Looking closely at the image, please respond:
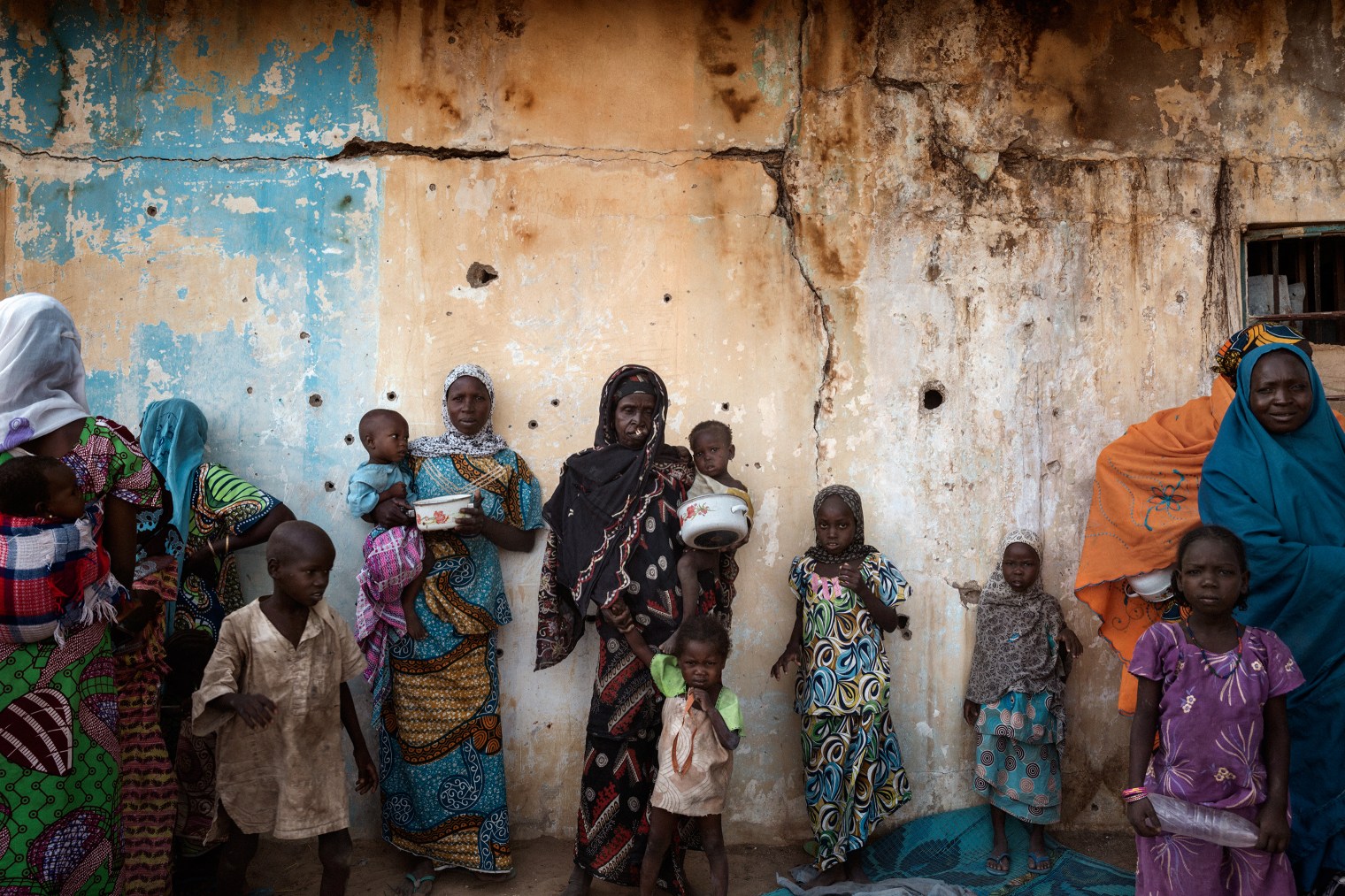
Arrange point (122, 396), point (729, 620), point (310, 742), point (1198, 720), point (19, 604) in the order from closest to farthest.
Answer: point (19, 604) < point (1198, 720) < point (310, 742) < point (729, 620) < point (122, 396)

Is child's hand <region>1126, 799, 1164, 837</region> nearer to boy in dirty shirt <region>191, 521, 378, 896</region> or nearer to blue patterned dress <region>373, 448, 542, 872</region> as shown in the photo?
blue patterned dress <region>373, 448, 542, 872</region>

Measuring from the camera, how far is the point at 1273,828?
3012mm

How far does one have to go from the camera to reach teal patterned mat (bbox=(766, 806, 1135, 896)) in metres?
3.97

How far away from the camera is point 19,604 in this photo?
2.83 metres

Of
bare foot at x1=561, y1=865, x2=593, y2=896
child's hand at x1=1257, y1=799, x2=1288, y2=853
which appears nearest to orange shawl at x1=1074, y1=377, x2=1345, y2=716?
child's hand at x1=1257, y1=799, x2=1288, y2=853

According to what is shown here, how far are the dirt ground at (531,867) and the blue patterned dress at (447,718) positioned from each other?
106 mm

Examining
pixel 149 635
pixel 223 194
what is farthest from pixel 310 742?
pixel 223 194

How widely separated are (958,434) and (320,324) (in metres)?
2.81

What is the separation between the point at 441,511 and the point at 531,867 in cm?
153

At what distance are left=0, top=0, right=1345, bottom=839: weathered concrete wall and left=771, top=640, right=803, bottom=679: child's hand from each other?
0.27 metres

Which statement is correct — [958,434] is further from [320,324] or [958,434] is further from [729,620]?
[320,324]

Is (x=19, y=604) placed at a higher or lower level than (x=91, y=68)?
lower

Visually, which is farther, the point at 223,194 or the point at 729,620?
the point at 223,194

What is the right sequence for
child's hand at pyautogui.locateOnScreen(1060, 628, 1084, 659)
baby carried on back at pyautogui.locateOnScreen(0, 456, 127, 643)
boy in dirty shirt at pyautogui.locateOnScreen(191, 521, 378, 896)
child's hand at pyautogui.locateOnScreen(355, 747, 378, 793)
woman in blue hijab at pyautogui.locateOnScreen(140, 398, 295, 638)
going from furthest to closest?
child's hand at pyautogui.locateOnScreen(1060, 628, 1084, 659), woman in blue hijab at pyautogui.locateOnScreen(140, 398, 295, 638), child's hand at pyautogui.locateOnScreen(355, 747, 378, 793), boy in dirty shirt at pyautogui.locateOnScreen(191, 521, 378, 896), baby carried on back at pyautogui.locateOnScreen(0, 456, 127, 643)
